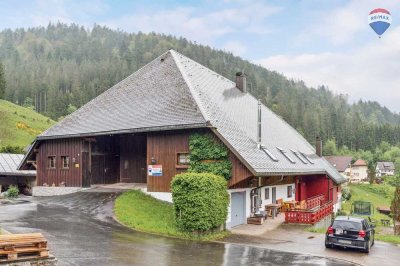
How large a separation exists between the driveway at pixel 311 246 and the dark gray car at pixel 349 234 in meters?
0.37

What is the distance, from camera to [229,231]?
22078mm

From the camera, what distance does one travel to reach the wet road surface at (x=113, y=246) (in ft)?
48.9

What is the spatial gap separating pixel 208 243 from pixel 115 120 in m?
12.9

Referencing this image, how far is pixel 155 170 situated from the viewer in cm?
2617

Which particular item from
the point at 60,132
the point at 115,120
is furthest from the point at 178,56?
the point at 60,132

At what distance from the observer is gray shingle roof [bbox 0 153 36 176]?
40.4m

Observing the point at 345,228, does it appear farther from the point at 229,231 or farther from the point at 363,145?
the point at 363,145

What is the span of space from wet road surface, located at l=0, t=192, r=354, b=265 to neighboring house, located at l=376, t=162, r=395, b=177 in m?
142

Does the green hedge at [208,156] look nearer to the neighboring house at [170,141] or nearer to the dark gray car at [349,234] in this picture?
the neighboring house at [170,141]

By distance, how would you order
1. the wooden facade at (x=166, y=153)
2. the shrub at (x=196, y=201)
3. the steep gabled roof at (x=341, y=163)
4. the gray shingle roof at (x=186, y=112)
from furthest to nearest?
the steep gabled roof at (x=341, y=163), the wooden facade at (x=166, y=153), the gray shingle roof at (x=186, y=112), the shrub at (x=196, y=201)

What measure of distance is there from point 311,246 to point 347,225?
78.9 inches

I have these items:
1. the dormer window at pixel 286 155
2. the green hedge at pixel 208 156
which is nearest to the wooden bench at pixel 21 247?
the green hedge at pixel 208 156

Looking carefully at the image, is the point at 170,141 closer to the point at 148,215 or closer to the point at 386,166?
the point at 148,215

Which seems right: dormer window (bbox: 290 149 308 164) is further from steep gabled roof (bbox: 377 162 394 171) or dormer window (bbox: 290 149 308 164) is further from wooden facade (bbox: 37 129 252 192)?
steep gabled roof (bbox: 377 162 394 171)
